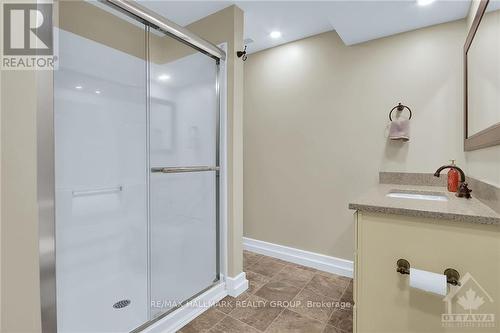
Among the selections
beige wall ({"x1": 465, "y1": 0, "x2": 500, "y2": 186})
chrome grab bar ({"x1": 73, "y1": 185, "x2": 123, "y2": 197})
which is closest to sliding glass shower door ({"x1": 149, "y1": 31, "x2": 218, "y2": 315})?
chrome grab bar ({"x1": 73, "y1": 185, "x2": 123, "y2": 197})

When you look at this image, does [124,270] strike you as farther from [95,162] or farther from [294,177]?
[294,177]

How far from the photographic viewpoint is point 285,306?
6.25 feet

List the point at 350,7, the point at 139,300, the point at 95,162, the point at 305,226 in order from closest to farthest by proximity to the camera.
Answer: the point at 350,7
the point at 139,300
the point at 95,162
the point at 305,226

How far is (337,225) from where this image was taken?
8.06ft

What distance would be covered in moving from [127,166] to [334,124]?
2.13 m

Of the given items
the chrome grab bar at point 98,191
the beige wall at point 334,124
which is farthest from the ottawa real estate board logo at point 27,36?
the beige wall at point 334,124

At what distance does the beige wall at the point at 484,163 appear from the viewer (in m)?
1.11

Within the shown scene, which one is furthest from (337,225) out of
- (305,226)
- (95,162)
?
(95,162)

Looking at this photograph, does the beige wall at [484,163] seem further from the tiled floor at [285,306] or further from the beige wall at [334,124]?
the tiled floor at [285,306]

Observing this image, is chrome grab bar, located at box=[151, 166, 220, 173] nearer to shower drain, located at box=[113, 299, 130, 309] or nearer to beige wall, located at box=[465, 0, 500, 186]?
shower drain, located at box=[113, 299, 130, 309]

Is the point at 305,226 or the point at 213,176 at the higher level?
the point at 213,176

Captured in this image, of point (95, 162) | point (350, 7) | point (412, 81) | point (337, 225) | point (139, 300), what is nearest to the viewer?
point (350, 7)

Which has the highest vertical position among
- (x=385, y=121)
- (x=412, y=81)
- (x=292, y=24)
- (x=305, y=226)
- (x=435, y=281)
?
(x=292, y=24)

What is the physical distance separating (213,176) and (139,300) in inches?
45.8
